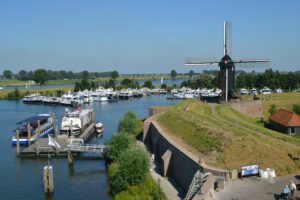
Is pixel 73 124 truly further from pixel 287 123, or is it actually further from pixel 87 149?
pixel 287 123

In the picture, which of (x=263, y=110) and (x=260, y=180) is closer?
(x=260, y=180)

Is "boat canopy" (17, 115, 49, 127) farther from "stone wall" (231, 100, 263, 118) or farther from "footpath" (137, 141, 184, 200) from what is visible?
"footpath" (137, 141, 184, 200)

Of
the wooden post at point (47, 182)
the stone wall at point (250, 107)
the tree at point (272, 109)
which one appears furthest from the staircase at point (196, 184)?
the tree at point (272, 109)

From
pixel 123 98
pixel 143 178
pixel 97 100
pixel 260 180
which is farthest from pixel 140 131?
pixel 123 98

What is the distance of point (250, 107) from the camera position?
2534 inches

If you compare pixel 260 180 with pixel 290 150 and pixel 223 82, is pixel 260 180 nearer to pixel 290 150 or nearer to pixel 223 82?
pixel 290 150

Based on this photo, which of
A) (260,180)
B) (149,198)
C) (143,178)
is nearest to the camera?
(260,180)

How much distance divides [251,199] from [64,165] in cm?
2548

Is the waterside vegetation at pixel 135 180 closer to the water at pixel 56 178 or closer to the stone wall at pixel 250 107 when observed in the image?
the water at pixel 56 178

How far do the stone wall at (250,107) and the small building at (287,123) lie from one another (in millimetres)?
10113

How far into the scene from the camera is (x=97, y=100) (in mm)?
139000

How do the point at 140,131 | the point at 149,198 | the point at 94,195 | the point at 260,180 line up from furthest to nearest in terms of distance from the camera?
the point at 140,131 < the point at 94,195 < the point at 149,198 < the point at 260,180

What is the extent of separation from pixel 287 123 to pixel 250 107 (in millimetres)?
15313

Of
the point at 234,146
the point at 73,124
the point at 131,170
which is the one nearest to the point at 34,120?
the point at 73,124
